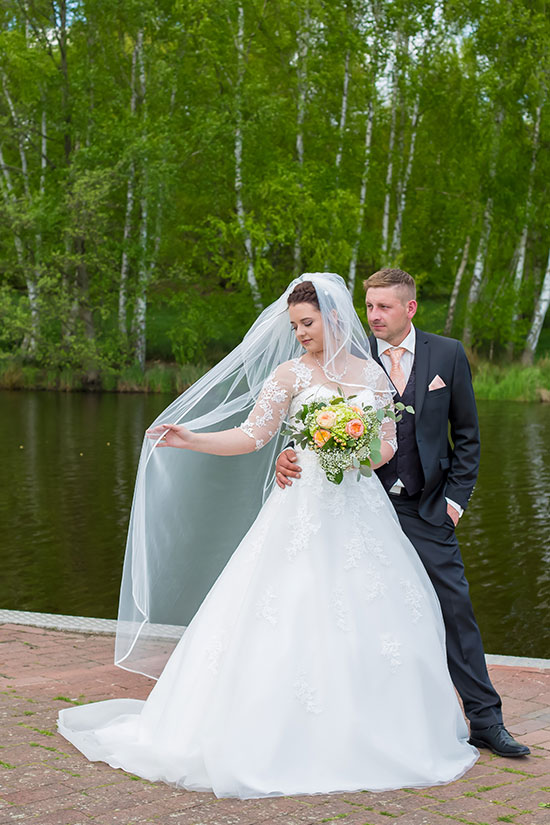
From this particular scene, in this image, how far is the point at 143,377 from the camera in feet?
105

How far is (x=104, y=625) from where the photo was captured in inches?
255

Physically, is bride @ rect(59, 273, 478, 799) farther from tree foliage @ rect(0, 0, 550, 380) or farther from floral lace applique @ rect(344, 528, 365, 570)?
tree foliage @ rect(0, 0, 550, 380)

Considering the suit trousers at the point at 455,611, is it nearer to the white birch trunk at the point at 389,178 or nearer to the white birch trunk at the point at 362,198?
the white birch trunk at the point at 362,198

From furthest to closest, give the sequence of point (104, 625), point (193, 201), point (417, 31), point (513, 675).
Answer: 1. point (193, 201)
2. point (417, 31)
3. point (104, 625)
4. point (513, 675)

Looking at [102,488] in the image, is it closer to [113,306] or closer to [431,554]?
[431,554]

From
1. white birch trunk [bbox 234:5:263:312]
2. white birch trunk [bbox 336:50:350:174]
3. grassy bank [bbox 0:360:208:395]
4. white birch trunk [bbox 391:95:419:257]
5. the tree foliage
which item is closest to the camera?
grassy bank [bbox 0:360:208:395]

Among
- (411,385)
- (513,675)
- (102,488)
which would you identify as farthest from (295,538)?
(102,488)

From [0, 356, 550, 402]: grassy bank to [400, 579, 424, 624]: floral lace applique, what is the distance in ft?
84.9

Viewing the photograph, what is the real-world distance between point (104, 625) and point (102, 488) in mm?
7112

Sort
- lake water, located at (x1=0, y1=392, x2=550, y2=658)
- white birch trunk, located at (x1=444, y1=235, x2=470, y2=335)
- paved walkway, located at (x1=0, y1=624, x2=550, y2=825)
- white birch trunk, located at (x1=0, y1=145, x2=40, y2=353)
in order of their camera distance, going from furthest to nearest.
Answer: white birch trunk, located at (x1=444, y1=235, x2=470, y2=335)
white birch trunk, located at (x1=0, y1=145, x2=40, y2=353)
lake water, located at (x1=0, y1=392, x2=550, y2=658)
paved walkway, located at (x1=0, y1=624, x2=550, y2=825)

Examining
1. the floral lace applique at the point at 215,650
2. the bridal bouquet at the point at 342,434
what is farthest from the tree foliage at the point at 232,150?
the floral lace applique at the point at 215,650

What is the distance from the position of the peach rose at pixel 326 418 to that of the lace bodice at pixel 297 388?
0.82 ft

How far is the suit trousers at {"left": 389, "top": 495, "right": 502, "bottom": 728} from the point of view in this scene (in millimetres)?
4391

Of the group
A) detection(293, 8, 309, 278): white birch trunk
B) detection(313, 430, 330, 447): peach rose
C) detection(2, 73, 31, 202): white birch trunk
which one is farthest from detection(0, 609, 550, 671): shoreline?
detection(2, 73, 31, 202): white birch trunk
